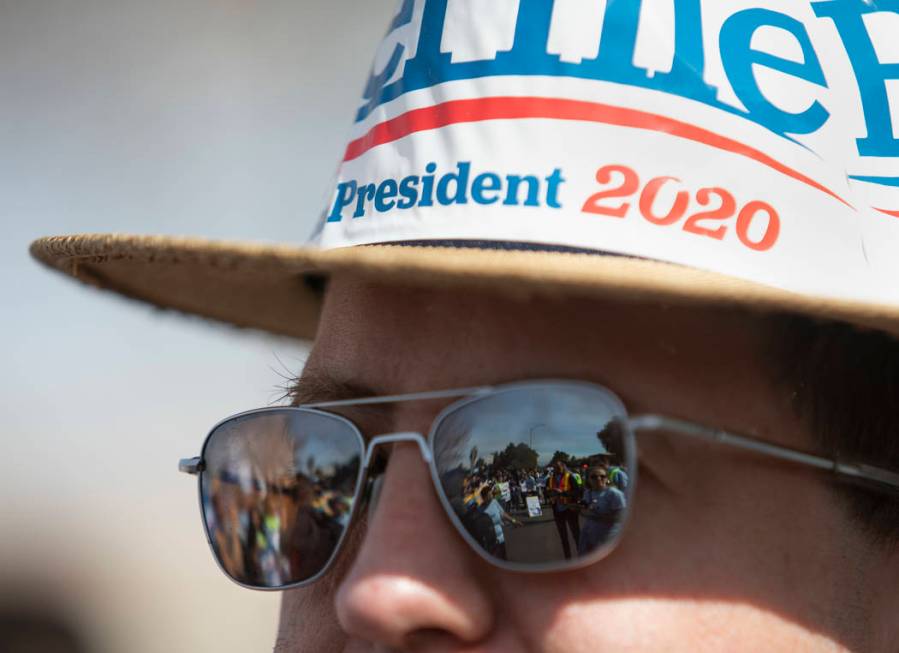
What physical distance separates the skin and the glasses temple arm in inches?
0.6

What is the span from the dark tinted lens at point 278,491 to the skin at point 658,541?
194 millimetres

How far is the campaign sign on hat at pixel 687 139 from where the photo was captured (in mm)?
1180

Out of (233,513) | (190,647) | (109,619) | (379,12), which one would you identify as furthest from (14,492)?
(233,513)

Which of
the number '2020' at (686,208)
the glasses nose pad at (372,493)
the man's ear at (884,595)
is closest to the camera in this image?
the number '2020' at (686,208)

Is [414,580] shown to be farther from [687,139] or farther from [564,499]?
[687,139]

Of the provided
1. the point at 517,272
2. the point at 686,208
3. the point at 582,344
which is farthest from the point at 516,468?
the point at 686,208

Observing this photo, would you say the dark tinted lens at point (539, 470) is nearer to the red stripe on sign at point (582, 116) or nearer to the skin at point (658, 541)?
the skin at point (658, 541)

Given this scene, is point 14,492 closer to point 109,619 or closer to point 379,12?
point 109,619

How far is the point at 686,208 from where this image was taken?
118 cm

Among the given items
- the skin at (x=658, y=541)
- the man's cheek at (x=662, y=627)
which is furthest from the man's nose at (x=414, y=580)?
the man's cheek at (x=662, y=627)

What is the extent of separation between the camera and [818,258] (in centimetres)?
117

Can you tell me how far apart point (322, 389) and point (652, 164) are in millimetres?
696

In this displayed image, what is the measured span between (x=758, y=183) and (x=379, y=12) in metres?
5.01

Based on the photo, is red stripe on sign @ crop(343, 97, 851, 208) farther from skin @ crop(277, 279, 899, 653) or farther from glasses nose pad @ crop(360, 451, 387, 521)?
glasses nose pad @ crop(360, 451, 387, 521)
